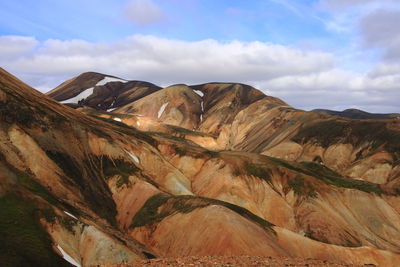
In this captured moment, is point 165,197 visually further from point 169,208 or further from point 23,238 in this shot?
point 23,238

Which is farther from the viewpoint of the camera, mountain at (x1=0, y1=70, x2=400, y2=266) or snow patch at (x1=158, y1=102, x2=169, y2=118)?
snow patch at (x1=158, y1=102, x2=169, y2=118)

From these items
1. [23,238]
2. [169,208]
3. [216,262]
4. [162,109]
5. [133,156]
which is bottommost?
[169,208]

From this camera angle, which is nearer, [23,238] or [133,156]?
[23,238]

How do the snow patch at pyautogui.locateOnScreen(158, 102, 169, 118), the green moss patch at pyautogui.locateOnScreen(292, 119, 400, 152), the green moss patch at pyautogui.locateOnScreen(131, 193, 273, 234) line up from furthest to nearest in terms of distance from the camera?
the snow patch at pyautogui.locateOnScreen(158, 102, 169, 118) < the green moss patch at pyautogui.locateOnScreen(292, 119, 400, 152) < the green moss patch at pyautogui.locateOnScreen(131, 193, 273, 234)

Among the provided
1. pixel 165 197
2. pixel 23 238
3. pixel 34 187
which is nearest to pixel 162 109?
pixel 165 197

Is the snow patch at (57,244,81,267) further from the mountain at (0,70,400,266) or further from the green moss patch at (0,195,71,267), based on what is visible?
the green moss patch at (0,195,71,267)

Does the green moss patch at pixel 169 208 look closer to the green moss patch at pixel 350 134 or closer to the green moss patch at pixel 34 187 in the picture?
the green moss patch at pixel 34 187

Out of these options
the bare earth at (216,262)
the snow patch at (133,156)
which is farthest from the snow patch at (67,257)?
the snow patch at (133,156)

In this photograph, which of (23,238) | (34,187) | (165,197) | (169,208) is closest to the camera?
(23,238)

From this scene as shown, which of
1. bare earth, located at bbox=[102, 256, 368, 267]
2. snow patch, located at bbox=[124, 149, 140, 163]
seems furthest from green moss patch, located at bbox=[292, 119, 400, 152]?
bare earth, located at bbox=[102, 256, 368, 267]
